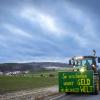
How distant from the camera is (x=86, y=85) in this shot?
28.4 m

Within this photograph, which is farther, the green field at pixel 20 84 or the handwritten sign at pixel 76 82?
the green field at pixel 20 84

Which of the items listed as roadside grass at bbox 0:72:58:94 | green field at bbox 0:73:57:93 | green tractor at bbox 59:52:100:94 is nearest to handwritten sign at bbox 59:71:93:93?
green tractor at bbox 59:52:100:94

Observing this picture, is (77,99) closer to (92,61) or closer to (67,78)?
(67,78)

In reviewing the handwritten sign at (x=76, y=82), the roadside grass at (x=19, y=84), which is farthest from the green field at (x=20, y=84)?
the handwritten sign at (x=76, y=82)

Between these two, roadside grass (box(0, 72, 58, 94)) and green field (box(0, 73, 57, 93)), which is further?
green field (box(0, 73, 57, 93))

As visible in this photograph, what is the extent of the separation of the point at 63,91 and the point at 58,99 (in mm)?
5184

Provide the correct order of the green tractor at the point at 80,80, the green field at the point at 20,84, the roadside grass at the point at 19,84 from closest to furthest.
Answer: the green tractor at the point at 80,80 < the roadside grass at the point at 19,84 < the green field at the point at 20,84

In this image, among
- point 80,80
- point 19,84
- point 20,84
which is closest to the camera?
point 80,80

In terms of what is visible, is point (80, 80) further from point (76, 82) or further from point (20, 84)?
point (20, 84)

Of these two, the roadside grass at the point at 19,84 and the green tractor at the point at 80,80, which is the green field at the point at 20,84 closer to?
the roadside grass at the point at 19,84

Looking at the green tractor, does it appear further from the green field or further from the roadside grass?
the green field

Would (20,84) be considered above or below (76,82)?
below

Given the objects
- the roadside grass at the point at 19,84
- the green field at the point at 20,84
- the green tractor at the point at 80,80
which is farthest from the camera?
the green field at the point at 20,84

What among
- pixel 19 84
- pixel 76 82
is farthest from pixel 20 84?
pixel 76 82
